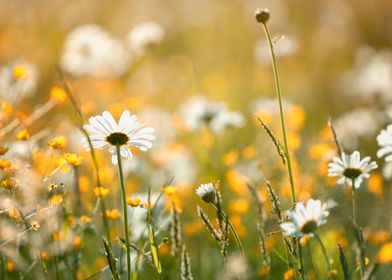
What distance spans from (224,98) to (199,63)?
1.36 m

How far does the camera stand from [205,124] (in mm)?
3730

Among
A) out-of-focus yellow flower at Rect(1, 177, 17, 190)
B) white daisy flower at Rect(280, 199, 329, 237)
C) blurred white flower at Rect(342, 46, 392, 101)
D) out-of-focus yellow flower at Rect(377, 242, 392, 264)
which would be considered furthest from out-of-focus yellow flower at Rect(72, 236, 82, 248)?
blurred white flower at Rect(342, 46, 392, 101)

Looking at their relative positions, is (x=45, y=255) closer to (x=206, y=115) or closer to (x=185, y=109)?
(x=206, y=115)

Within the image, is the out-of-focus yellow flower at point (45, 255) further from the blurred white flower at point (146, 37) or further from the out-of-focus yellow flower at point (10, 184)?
the blurred white flower at point (146, 37)

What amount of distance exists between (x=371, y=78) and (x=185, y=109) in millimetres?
1748

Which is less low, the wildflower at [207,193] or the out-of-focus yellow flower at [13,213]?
the out-of-focus yellow flower at [13,213]

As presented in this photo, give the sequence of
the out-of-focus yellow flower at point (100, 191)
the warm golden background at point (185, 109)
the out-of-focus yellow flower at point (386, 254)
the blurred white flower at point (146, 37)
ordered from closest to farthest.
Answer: the out-of-focus yellow flower at point (100, 191)
the out-of-focus yellow flower at point (386, 254)
the warm golden background at point (185, 109)
the blurred white flower at point (146, 37)

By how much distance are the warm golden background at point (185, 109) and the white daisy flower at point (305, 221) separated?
0.62ft

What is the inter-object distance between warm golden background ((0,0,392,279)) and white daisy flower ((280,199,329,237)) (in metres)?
0.19

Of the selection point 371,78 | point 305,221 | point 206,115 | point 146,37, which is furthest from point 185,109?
point 305,221

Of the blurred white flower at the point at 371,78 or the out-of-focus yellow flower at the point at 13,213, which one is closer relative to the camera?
the out-of-focus yellow flower at the point at 13,213

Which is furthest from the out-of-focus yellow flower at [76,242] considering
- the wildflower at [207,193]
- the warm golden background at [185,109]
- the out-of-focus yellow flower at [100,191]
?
the wildflower at [207,193]

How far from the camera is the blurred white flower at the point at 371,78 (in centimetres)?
467

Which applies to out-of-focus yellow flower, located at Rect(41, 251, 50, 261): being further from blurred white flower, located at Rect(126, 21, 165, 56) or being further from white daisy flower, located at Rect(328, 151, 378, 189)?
blurred white flower, located at Rect(126, 21, 165, 56)
